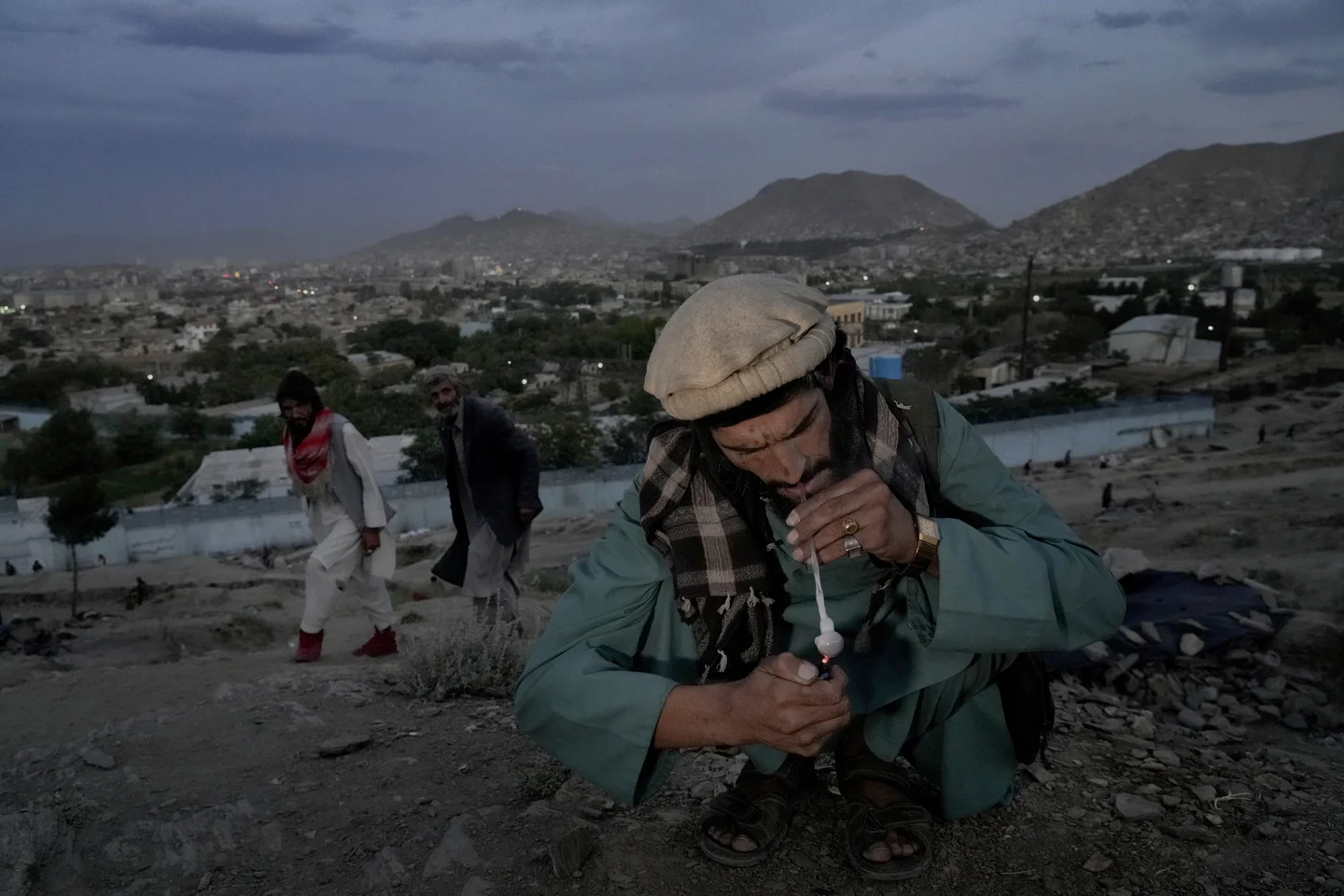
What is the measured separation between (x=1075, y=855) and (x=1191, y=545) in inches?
325

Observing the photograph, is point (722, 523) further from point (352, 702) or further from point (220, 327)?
point (220, 327)

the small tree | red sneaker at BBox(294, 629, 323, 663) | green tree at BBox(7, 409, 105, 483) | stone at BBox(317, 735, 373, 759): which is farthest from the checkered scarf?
green tree at BBox(7, 409, 105, 483)

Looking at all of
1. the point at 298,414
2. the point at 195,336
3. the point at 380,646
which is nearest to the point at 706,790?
the point at 298,414

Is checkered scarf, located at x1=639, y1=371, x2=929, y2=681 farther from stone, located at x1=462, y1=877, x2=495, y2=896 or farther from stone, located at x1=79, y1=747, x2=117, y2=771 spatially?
stone, located at x1=79, y1=747, x2=117, y2=771

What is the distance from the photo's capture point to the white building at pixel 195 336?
47.2m

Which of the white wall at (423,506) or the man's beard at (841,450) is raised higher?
the man's beard at (841,450)

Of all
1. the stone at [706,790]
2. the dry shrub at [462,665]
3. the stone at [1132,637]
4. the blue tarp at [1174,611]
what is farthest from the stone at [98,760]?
the stone at [1132,637]

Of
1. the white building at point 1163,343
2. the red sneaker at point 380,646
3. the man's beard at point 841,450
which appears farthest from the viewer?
the white building at point 1163,343

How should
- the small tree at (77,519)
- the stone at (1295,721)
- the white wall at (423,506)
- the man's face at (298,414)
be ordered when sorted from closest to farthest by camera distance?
the stone at (1295,721), the man's face at (298,414), the small tree at (77,519), the white wall at (423,506)

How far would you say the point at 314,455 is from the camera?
4.76 meters

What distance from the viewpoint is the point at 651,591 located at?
1814 mm

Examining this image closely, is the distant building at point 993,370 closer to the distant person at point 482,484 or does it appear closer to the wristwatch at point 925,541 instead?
the distant person at point 482,484

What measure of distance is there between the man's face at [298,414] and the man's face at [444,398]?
0.62 metres

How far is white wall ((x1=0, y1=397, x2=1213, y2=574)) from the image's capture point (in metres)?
14.8
